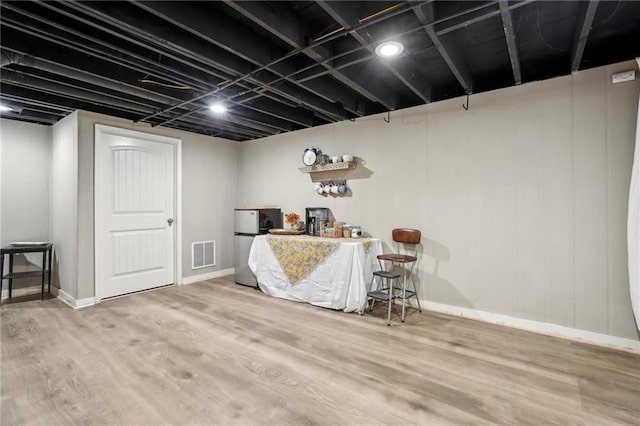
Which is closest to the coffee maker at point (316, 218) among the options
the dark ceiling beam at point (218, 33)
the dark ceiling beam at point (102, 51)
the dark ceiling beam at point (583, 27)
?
the dark ceiling beam at point (218, 33)

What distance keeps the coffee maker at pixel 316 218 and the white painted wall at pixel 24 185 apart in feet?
12.0

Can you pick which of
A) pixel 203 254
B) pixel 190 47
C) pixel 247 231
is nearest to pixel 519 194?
pixel 190 47

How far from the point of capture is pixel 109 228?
3877 mm

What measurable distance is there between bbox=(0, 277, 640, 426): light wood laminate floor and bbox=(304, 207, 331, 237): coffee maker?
1332 millimetres

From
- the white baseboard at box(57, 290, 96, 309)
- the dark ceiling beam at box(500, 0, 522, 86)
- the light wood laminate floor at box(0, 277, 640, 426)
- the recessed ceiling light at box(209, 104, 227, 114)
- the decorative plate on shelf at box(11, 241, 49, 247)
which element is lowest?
the light wood laminate floor at box(0, 277, 640, 426)

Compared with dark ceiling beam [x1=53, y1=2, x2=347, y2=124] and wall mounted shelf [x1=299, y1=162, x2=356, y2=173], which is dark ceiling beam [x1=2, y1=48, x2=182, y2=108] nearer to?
dark ceiling beam [x1=53, y1=2, x2=347, y2=124]

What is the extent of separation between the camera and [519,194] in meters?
2.92

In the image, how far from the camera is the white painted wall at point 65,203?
3.59 m

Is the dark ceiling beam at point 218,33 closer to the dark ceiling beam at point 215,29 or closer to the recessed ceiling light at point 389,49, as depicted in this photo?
the dark ceiling beam at point 215,29

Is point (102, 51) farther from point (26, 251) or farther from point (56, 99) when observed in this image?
point (26, 251)

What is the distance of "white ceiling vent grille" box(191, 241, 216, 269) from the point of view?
4.80m

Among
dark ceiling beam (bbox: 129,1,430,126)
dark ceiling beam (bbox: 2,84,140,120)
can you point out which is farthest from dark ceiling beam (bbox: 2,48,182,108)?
dark ceiling beam (bbox: 2,84,140,120)

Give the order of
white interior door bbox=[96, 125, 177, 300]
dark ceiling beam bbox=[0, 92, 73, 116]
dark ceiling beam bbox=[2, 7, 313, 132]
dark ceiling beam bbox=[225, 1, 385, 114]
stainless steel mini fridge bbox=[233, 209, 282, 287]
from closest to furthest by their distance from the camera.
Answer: dark ceiling beam bbox=[225, 1, 385, 114] → dark ceiling beam bbox=[2, 7, 313, 132] → dark ceiling beam bbox=[0, 92, 73, 116] → white interior door bbox=[96, 125, 177, 300] → stainless steel mini fridge bbox=[233, 209, 282, 287]

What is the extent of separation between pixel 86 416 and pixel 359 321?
7.32 feet
